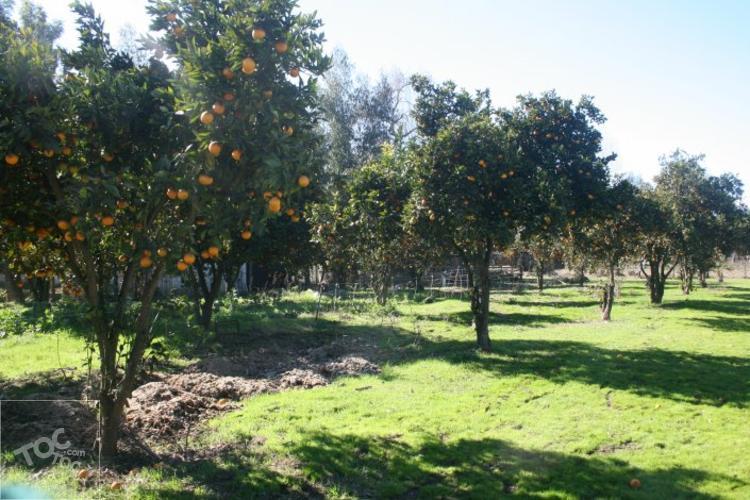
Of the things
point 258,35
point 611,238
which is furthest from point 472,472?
point 611,238

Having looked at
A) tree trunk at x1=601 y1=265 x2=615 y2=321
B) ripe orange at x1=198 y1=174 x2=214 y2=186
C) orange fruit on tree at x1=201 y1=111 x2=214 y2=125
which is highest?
orange fruit on tree at x1=201 y1=111 x2=214 y2=125

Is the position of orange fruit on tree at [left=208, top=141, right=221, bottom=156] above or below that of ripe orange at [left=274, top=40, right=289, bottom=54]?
below

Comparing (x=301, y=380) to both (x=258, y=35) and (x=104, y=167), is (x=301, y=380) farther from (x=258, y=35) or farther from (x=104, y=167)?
(x=258, y=35)

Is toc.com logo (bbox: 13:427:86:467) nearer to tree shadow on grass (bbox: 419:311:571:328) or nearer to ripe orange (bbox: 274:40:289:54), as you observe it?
ripe orange (bbox: 274:40:289:54)

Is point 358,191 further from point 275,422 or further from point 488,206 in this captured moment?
point 275,422

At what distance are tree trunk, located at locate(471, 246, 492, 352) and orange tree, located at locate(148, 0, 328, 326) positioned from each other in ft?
25.7

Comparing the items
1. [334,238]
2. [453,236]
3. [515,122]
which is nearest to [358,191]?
[334,238]

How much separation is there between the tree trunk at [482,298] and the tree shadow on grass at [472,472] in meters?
6.00

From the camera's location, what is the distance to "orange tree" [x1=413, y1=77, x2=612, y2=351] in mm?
10750

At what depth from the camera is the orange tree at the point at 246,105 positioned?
14.7 ft

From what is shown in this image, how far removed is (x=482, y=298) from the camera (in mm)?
12289

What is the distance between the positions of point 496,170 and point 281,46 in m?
7.10

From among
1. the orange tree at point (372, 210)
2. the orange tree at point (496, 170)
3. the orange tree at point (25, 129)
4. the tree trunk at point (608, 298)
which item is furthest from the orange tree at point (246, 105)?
the tree trunk at point (608, 298)

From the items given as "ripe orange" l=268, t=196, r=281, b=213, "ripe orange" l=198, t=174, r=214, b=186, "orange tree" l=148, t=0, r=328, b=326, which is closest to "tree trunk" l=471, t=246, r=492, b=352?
"orange tree" l=148, t=0, r=328, b=326
